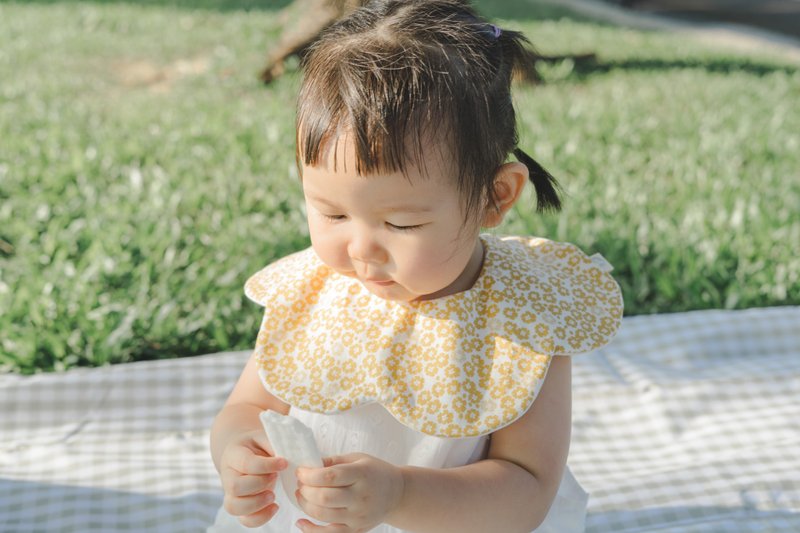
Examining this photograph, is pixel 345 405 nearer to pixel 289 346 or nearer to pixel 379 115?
pixel 289 346

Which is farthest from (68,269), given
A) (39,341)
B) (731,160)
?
(731,160)

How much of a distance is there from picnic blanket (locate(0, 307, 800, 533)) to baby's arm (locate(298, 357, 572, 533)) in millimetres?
733

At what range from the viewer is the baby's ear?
1469 millimetres

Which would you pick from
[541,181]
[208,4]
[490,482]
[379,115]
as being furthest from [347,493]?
[208,4]

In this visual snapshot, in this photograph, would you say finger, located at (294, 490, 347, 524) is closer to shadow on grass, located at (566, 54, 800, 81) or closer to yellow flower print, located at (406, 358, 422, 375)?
yellow flower print, located at (406, 358, 422, 375)

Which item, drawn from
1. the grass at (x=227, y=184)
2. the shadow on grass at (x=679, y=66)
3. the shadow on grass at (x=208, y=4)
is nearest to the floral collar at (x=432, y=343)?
the grass at (x=227, y=184)

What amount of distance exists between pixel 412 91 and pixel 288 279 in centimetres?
51

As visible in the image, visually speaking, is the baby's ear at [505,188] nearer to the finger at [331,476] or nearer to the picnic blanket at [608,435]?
the finger at [331,476]

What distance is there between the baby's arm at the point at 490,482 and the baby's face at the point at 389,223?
282mm

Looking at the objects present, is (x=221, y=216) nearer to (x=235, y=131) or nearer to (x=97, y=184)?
(x=97, y=184)

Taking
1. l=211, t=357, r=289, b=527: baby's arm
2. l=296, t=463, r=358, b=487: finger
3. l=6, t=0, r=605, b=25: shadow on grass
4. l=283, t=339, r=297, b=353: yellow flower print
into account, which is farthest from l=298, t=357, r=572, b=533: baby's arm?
l=6, t=0, r=605, b=25: shadow on grass

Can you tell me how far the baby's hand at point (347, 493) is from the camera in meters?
1.28

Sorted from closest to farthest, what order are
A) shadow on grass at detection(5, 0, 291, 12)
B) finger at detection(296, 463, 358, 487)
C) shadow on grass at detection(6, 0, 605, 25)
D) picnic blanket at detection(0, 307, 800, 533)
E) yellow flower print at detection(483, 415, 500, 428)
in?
finger at detection(296, 463, 358, 487) < yellow flower print at detection(483, 415, 500, 428) < picnic blanket at detection(0, 307, 800, 533) < shadow on grass at detection(5, 0, 291, 12) < shadow on grass at detection(6, 0, 605, 25)

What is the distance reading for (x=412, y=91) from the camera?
1.33 m
